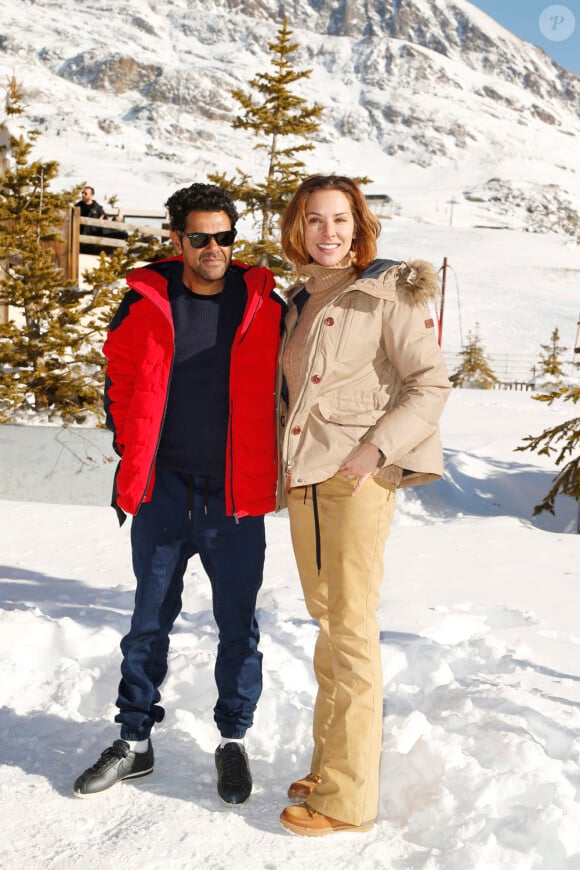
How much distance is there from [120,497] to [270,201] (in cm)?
1334

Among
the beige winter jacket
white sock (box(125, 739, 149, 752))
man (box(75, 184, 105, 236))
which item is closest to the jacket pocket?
the beige winter jacket

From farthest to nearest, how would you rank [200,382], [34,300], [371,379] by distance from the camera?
[34,300] < [200,382] < [371,379]

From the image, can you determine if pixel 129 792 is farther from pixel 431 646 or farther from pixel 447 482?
pixel 447 482

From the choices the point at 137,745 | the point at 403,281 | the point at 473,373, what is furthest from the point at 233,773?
the point at 473,373

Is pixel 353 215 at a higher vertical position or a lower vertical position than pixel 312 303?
higher

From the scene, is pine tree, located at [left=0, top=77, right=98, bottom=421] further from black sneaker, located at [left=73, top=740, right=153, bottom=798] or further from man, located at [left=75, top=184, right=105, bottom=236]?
black sneaker, located at [left=73, top=740, right=153, bottom=798]

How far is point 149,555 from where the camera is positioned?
10.8 ft

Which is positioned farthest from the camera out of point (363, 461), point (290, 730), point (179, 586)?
point (290, 730)

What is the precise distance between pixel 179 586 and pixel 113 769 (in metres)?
0.75

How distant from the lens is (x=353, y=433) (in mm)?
2930

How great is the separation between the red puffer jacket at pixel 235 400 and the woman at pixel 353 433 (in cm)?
16

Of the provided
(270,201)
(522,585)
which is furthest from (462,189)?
(522,585)

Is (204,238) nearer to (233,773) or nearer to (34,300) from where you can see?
(233,773)

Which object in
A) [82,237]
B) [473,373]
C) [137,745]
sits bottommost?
[473,373]
